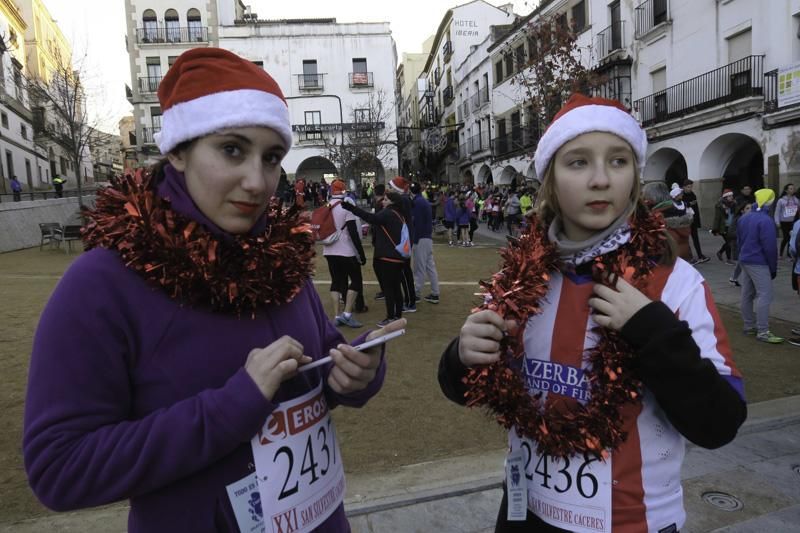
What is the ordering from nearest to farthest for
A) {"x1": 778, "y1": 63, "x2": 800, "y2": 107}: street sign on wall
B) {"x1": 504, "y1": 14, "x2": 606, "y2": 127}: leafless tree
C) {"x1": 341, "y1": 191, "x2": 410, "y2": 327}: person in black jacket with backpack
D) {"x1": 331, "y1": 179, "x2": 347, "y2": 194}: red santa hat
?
{"x1": 341, "y1": 191, "x2": 410, "y2": 327}: person in black jacket with backpack, {"x1": 331, "y1": 179, "x2": 347, "y2": 194}: red santa hat, {"x1": 778, "y1": 63, "x2": 800, "y2": 107}: street sign on wall, {"x1": 504, "y1": 14, "x2": 606, "y2": 127}: leafless tree

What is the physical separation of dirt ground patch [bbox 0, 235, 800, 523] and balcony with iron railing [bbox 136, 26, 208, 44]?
105 ft

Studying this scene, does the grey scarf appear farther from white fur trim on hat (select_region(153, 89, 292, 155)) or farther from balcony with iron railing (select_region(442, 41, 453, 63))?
balcony with iron railing (select_region(442, 41, 453, 63))

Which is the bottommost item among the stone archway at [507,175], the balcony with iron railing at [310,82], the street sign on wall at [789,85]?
the stone archway at [507,175]

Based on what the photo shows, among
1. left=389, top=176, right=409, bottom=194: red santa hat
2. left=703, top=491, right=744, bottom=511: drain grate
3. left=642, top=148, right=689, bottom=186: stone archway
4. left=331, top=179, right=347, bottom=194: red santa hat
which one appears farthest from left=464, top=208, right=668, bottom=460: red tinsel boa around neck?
left=642, top=148, right=689, bottom=186: stone archway

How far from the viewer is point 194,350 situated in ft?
4.18

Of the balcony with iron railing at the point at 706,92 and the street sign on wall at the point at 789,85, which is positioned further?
the balcony with iron railing at the point at 706,92

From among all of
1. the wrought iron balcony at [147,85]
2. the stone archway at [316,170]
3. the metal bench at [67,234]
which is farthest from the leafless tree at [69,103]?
the stone archway at [316,170]

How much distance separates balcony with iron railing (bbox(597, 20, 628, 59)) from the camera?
21141mm

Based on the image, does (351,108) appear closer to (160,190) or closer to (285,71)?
(285,71)

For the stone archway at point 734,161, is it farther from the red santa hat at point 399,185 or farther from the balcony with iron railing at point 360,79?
the balcony with iron railing at point 360,79

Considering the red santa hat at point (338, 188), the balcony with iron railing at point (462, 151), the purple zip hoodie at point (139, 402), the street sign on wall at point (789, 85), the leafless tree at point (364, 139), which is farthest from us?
the balcony with iron railing at point (462, 151)

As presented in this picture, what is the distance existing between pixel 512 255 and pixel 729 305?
7.62 meters

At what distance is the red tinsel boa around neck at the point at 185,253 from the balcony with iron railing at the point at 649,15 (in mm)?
21550

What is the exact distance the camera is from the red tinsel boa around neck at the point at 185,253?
1.26 meters
